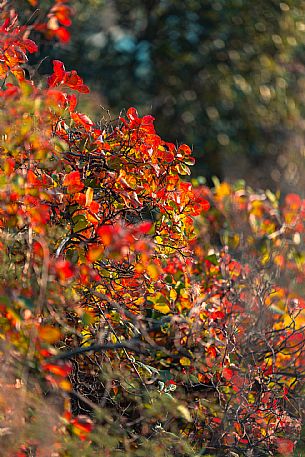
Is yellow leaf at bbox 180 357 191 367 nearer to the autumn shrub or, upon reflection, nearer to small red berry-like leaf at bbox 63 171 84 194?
the autumn shrub

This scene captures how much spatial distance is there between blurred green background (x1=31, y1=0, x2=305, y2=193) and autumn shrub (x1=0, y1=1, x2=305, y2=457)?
19.3 ft

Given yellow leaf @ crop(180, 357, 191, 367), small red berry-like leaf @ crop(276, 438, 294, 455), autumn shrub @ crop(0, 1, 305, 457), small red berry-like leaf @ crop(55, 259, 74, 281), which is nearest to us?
small red berry-like leaf @ crop(55, 259, 74, 281)

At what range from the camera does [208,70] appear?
33.0ft

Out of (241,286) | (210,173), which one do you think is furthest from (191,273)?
(210,173)

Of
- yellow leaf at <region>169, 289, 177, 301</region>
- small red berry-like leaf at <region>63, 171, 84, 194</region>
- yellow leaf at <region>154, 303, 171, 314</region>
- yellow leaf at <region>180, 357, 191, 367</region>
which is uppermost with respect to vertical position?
small red berry-like leaf at <region>63, 171, 84, 194</region>

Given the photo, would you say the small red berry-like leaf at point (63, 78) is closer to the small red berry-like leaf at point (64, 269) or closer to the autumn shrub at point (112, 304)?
the autumn shrub at point (112, 304)

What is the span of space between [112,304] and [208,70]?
24.1 feet

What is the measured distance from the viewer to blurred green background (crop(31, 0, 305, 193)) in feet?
32.8

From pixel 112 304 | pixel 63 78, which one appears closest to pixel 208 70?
pixel 63 78

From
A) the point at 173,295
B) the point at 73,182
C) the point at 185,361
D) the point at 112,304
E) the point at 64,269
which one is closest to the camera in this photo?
the point at 64,269

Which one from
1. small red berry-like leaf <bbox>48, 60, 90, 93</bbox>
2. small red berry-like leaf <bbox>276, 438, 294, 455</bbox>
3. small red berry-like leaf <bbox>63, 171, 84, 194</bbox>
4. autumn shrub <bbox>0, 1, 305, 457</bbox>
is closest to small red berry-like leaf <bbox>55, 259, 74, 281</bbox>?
autumn shrub <bbox>0, 1, 305, 457</bbox>

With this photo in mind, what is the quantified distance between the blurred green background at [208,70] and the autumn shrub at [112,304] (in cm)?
587

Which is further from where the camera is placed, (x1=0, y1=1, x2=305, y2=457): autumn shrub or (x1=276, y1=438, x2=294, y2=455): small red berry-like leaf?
(x1=276, y1=438, x2=294, y2=455): small red berry-like leaf

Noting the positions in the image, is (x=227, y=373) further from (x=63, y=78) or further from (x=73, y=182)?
(x=63, y=78)
